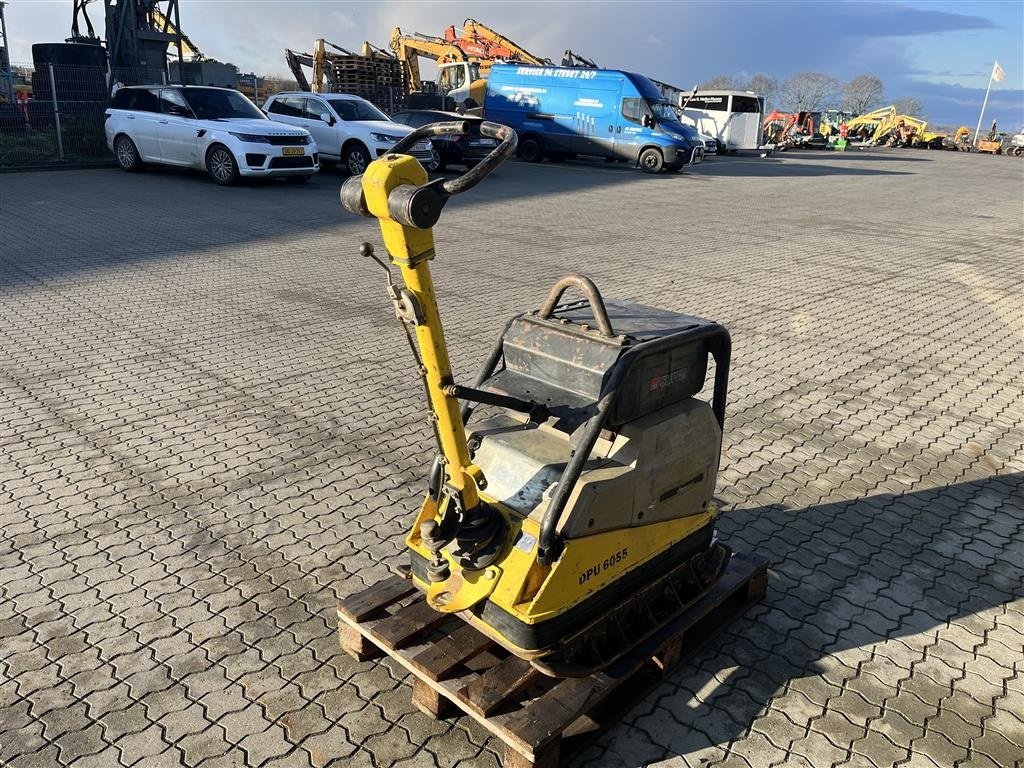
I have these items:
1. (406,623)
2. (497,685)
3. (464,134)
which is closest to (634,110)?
(464,134)

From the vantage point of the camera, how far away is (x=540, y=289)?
359 inches

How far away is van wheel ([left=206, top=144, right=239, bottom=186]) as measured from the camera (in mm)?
15197

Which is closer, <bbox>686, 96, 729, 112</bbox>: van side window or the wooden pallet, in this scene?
the wooden pallet

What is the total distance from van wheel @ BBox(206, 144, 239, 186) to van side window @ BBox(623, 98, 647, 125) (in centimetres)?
1198

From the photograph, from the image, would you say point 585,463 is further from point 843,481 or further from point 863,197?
point 863,197

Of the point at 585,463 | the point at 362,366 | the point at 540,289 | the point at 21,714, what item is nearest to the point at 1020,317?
the point at 540,289

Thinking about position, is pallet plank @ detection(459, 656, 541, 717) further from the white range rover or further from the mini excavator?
the white range rover

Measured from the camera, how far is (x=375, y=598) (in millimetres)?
3270

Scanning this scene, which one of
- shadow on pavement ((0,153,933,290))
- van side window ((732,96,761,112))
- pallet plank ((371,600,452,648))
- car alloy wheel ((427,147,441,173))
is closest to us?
pallet plank ((371,600,452,648))

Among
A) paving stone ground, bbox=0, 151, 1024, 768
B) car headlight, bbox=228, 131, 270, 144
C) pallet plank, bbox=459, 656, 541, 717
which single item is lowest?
paving stone ground, bbox=0, 151, 1024, 768

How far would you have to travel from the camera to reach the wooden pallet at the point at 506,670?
2.66 meters

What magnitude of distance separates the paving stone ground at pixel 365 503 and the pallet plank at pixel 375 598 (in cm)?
24

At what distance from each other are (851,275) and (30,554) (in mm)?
9985

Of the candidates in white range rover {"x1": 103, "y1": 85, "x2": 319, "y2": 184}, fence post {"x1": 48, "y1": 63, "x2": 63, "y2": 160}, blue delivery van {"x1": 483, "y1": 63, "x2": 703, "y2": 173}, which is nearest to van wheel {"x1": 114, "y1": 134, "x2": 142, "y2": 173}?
white range rover {"x1": 103, "y1": 85, "x2": 319, "y2": 184}
